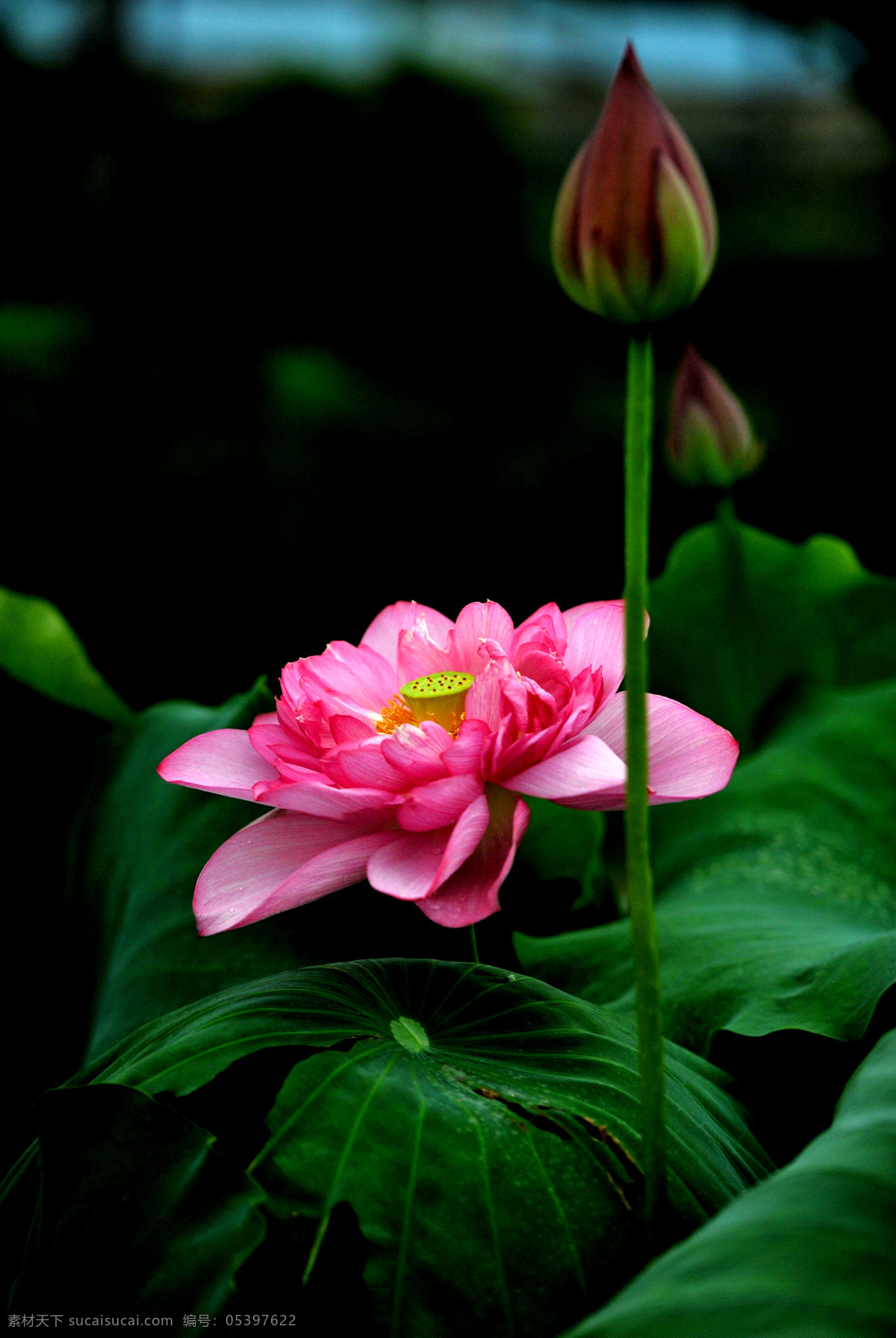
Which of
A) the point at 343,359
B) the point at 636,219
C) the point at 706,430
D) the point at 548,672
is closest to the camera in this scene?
the point at 636,219

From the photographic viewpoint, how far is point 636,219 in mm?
203

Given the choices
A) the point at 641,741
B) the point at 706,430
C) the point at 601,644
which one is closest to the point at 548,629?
the point at 601,644

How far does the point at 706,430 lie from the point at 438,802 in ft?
1.41

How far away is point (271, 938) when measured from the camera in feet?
1.30

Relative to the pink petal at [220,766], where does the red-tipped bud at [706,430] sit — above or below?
above

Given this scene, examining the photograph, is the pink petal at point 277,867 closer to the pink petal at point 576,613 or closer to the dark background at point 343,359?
the pink petal at point 576,613

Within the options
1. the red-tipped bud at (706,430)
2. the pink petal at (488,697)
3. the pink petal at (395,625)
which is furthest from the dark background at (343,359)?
the pink petal at (488,697)

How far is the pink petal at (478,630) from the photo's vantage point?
1.12ft

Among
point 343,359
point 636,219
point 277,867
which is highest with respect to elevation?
point 343,359

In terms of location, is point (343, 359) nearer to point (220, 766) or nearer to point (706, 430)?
point (706, 430)

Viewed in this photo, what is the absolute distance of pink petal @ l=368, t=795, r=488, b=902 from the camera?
255 mm

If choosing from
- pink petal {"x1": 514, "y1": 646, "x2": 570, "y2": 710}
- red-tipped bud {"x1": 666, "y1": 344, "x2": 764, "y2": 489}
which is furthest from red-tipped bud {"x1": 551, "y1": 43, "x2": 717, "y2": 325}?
red-tipped bud {"x1": 666, "y1": 344, "x2": 764, "y2": 489}

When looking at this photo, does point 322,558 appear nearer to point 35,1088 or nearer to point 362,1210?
point 35,1088

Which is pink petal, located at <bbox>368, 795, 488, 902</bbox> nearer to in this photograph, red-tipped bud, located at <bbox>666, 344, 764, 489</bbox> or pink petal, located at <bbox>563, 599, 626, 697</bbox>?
pink petal, located at <bbox>563, 599, 626, 697</bbox>
